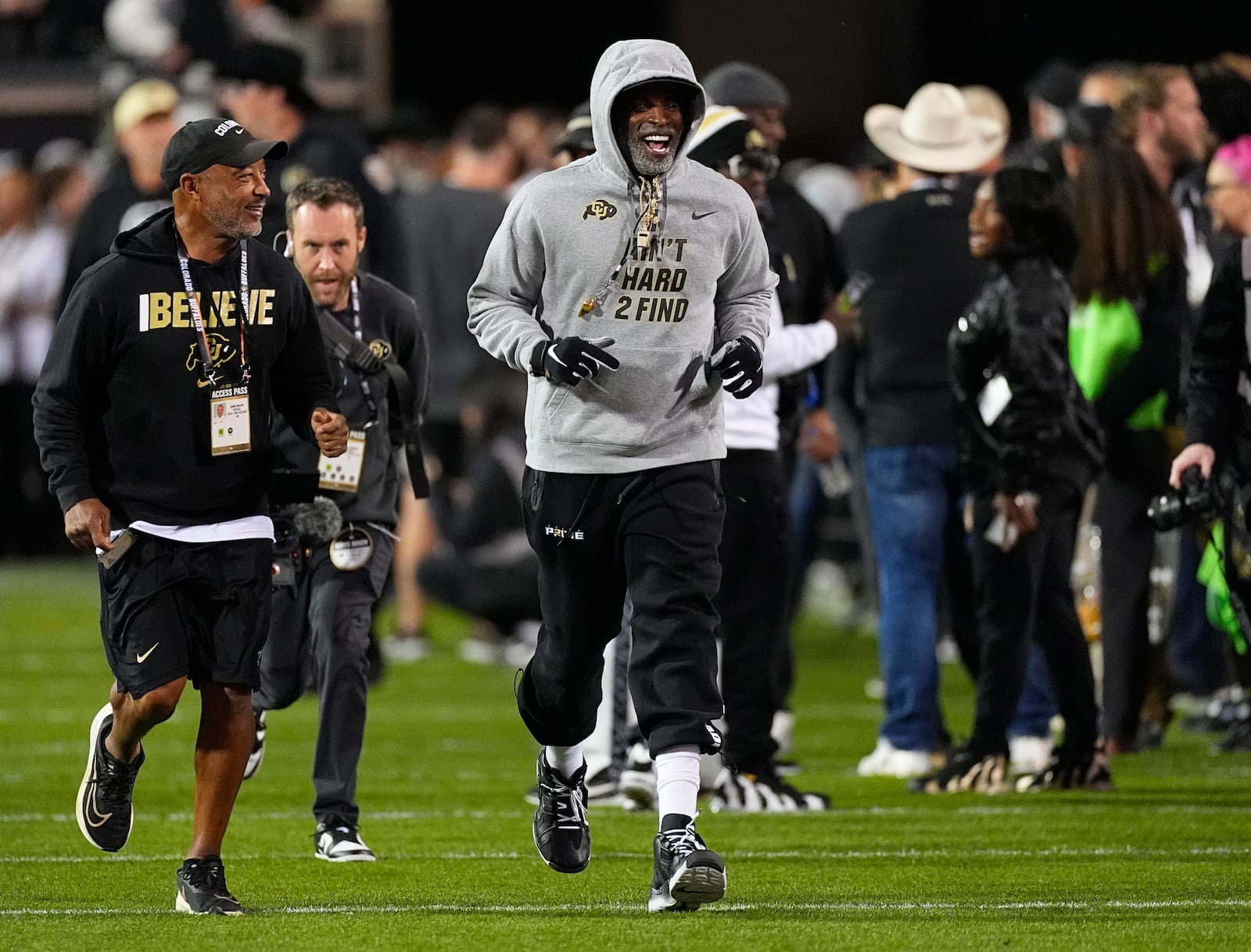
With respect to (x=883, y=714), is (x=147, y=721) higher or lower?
higher

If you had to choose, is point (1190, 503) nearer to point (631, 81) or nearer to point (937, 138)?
point (631, 81)

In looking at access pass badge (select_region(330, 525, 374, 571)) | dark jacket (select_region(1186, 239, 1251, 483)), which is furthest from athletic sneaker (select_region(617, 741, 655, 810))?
dark jacket (select_region(1186, 239, 1251, 483))

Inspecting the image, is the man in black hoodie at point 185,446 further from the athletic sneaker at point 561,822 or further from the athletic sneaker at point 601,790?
the athletic sneaker at point 601,790

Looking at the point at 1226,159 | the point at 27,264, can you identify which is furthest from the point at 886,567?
the point at 27,264

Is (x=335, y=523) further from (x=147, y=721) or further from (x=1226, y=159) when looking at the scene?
(x=1226, y=159)

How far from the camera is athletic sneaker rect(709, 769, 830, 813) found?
28.7 ft

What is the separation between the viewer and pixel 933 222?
983 centimetres

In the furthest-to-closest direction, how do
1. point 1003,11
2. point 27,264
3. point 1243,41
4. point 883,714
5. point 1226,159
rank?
point 1003,11 → point 1243,41 → point 27,264 → point 883,714 → point 1226,159

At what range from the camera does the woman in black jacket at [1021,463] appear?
29.2 feet

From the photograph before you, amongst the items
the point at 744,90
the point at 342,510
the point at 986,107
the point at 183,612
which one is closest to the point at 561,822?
the point at 183,612

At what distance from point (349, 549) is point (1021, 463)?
2.52 meters

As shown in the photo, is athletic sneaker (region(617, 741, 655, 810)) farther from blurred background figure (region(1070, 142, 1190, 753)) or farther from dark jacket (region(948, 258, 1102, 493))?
blurred background figure (region(1070, 142, 1190, 753))

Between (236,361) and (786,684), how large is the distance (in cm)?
378

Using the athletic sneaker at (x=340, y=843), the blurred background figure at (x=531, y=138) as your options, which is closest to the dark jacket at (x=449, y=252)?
the blurred background figure at (x=531, y=138)
